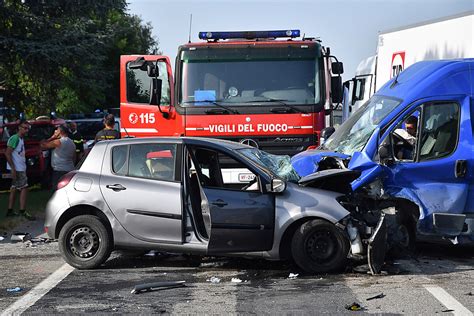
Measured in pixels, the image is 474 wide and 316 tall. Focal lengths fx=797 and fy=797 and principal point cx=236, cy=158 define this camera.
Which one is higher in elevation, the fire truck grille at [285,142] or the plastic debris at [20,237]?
the fire truck grille at [285,142]

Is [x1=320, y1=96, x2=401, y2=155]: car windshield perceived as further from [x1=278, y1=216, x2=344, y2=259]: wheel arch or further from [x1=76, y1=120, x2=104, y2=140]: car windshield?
[x1=76, y1=120, x2=104, y2=140]: car windshield

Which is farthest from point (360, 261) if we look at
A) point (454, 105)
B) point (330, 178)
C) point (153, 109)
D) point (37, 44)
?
point (37, 44)

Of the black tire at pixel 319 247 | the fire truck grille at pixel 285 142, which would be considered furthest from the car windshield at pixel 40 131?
the black tire at pixel 319 247

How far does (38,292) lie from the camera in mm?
8180

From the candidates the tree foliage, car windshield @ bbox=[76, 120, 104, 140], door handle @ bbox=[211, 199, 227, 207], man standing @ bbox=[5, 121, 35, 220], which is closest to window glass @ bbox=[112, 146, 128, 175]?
door handle @ bbox=[211, 199, 227, 207]

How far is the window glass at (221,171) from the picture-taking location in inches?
365

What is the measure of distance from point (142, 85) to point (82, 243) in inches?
186

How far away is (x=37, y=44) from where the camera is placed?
19.1 m

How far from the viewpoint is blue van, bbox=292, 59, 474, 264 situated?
9688 mm

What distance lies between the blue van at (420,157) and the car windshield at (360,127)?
19mm

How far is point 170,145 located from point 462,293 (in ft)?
12.0

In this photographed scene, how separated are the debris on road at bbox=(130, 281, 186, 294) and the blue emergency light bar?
611 centimetres

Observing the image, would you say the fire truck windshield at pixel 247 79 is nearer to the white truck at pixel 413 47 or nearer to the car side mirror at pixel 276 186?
the white truck at pixel 413 47

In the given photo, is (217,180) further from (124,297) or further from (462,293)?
(462,293)
